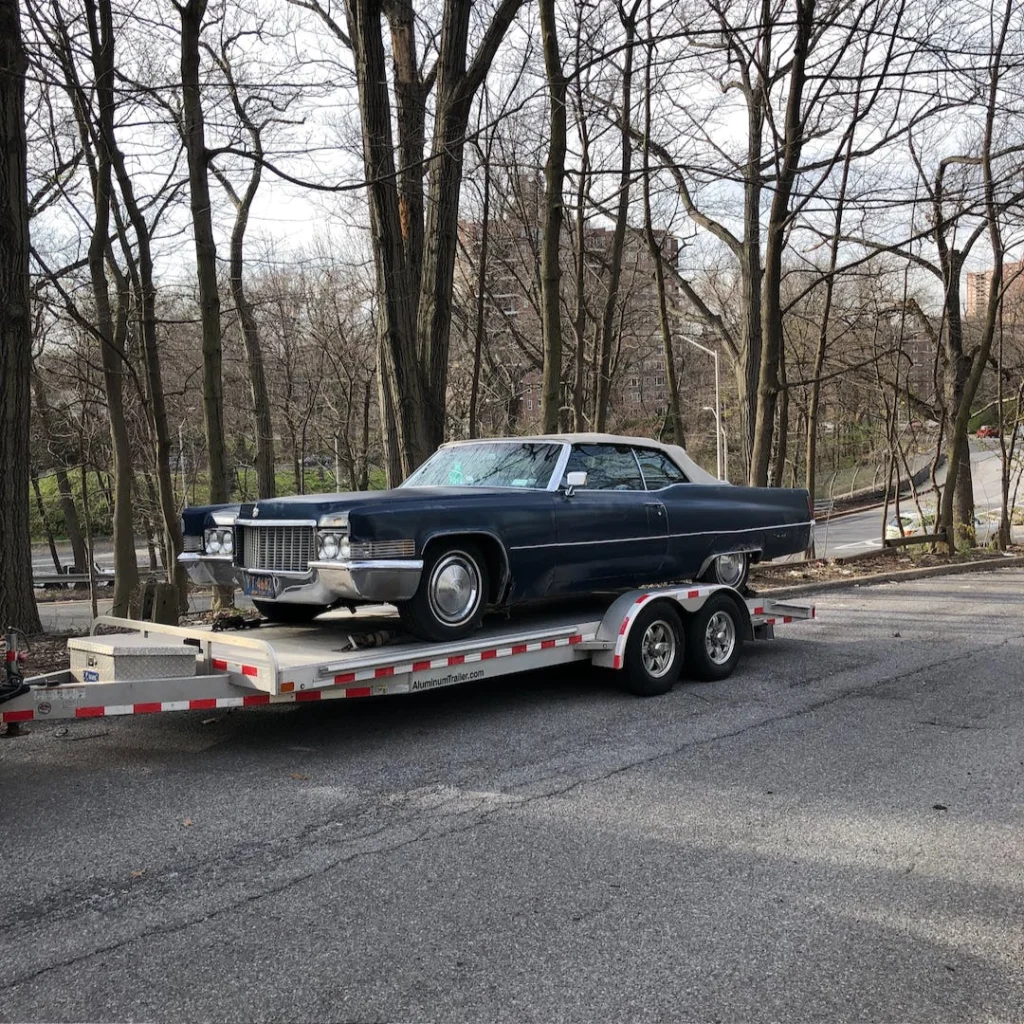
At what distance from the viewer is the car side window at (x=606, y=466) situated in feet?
24.2

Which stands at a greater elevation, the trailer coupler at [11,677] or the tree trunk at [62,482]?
the tree trunk at [62,482]

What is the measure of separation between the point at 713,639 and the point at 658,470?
1.47m

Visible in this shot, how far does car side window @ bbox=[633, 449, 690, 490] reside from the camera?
786 cm

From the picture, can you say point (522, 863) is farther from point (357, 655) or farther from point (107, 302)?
point (107, 302)

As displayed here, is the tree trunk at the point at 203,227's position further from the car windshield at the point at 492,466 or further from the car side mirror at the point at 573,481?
the car side mirror at the point at 573,481

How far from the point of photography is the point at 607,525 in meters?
7.12

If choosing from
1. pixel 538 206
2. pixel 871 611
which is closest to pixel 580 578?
pixel 871 611

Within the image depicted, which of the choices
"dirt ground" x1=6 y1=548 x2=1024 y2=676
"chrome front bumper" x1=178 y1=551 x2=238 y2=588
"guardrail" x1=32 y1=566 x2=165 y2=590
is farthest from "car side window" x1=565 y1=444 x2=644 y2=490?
"guardrail" x1=32 y1=566 x2=165 y2=590

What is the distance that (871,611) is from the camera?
37.4 feet

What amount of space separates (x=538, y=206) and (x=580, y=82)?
22.6 feet

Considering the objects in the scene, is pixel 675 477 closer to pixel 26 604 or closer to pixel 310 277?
pixel 26 604

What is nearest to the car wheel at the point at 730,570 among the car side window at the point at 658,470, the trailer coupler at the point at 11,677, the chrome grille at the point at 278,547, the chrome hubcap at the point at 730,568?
the chrome hubcap at the point at 730,568

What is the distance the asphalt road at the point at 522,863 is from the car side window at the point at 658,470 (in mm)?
1916

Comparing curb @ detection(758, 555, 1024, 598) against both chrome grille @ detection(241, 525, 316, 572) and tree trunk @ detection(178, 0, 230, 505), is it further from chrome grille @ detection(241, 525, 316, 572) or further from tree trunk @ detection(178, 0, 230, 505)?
tree trunk @ detection(178, 0, 230, 505)
